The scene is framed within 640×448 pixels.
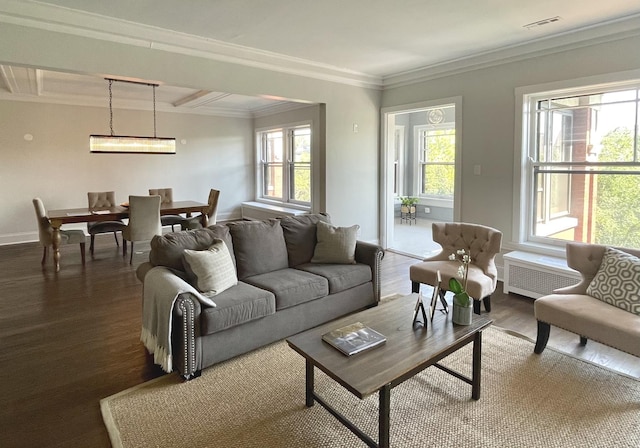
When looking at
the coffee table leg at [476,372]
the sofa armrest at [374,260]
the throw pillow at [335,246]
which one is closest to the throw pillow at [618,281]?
the coffee table leg at [476,372]

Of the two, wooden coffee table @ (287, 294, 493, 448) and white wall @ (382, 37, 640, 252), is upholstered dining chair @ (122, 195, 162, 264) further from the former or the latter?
white wall @ (382, 37, 640, 252)

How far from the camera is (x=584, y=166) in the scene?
4.29m

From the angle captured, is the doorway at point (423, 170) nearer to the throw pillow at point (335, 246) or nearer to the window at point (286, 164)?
the window at point (286, 164)

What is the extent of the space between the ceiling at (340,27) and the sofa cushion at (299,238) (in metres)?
1.95

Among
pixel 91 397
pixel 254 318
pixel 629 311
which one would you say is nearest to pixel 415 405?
pixel 254 318

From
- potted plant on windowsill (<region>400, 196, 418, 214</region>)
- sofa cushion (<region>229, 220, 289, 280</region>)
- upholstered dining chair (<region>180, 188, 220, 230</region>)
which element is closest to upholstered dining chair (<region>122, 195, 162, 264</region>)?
upholstered dining chair (<region>180, 188, 220, 230</region>)

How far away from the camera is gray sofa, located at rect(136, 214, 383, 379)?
2.69 m

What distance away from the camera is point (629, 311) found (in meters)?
2.72

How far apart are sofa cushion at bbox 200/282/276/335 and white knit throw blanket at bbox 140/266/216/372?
0.28ft

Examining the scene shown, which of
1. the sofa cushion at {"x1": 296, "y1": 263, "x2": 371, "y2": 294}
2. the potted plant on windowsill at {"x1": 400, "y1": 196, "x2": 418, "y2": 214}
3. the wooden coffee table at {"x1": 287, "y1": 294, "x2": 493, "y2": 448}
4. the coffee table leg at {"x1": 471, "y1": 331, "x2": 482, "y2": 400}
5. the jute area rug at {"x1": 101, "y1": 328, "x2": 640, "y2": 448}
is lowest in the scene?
the jute area rug at {"x1": 101, "y1": 328, "x2": 640, "y2": 448}

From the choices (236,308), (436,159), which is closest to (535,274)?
(236,308)

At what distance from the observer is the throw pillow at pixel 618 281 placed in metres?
2.74

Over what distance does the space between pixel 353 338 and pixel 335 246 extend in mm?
1675

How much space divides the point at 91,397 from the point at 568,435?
2799mm
